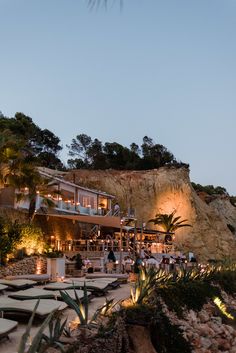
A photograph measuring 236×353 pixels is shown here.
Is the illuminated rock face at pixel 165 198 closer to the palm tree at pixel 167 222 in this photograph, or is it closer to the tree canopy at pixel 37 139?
the palm tree at pixel 167 222

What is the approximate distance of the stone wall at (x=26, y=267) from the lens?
20.6 meters

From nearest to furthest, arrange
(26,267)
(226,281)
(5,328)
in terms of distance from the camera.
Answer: (5,328)
(26,267)
(226,281)

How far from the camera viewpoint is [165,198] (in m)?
51.9

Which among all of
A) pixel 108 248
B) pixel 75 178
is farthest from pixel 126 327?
pixel 75 178

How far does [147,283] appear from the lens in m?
13.2

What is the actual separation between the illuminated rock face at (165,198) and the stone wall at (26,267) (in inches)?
1060

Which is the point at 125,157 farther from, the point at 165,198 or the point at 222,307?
the point at 222,307

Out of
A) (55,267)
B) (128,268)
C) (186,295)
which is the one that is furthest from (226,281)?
(55,267)

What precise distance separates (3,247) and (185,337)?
10.4 m

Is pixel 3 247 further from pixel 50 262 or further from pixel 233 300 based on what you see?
pixel 233 300

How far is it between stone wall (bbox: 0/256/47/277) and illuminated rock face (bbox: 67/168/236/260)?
2692 centimetres

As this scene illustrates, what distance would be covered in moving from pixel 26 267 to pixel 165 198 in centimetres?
3169

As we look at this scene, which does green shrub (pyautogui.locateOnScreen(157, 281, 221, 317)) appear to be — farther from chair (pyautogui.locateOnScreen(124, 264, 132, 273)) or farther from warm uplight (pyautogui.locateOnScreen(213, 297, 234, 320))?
chair (pyautogui.locateOnScreen(124, 264, 132, 273))

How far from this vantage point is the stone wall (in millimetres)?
20581
